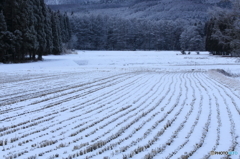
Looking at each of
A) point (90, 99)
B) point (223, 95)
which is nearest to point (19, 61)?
point (90, 99)

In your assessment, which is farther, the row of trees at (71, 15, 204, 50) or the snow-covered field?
the row of trees at (71, 15, 204, 50)

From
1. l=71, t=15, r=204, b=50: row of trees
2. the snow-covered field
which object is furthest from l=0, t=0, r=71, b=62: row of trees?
l=71, t=15, r=204, b=50: row of trees

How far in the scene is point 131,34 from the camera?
106 m

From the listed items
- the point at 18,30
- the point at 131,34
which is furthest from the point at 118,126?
the point at 131,34

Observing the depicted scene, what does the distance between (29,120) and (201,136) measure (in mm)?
4748

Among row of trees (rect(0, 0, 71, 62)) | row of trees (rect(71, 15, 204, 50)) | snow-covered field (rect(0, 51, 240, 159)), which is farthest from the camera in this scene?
row of trees (rect(71, 15, 204, 50))

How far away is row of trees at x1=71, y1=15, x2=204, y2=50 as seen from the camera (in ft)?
312

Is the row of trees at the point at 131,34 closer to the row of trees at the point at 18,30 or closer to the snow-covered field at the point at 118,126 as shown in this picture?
the row of trees at the point at 18,30

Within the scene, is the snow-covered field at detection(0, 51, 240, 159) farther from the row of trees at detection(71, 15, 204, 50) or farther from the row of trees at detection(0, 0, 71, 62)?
the row of trees at detection(71, 15, 204, 50)

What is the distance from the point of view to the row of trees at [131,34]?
95225mm

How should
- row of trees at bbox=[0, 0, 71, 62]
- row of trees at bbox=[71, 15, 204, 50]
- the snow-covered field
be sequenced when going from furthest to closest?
row of trees at bbox=[71, 15, 204, 50] → row of trees at bbox=[0, 0, 71, 62] → the snow-covered field

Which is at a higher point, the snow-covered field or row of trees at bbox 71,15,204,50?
row of trees at bbox 71,15,204,50

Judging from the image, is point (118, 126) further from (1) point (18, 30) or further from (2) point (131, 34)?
(2) point (131, 34)

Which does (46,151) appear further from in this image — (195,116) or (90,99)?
(90,99)
